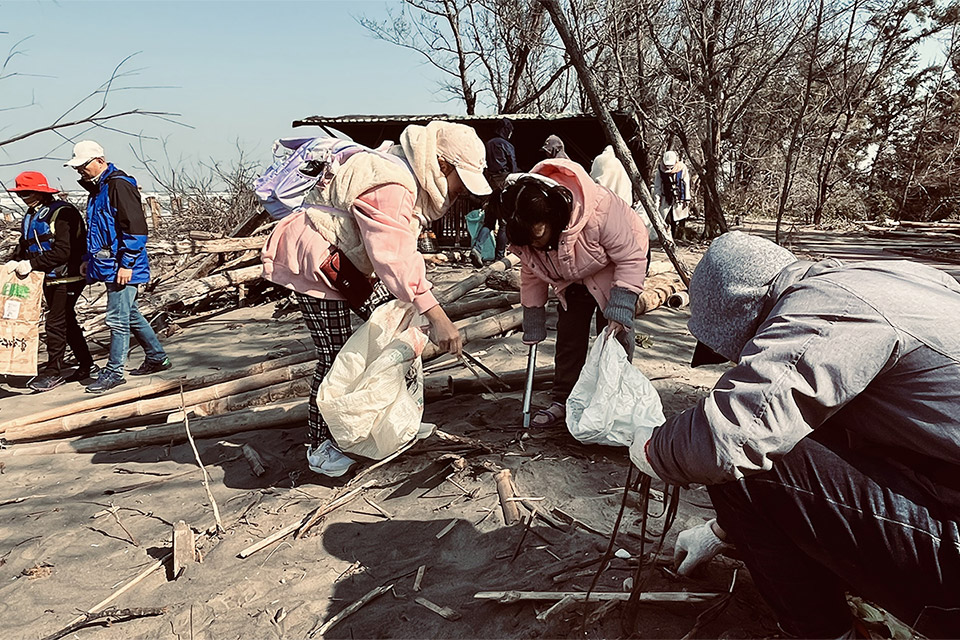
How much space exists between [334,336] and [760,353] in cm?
231

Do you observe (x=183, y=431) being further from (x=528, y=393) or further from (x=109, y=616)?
(x=528, y=393)

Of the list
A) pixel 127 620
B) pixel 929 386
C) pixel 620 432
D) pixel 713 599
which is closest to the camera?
pixel 929 386

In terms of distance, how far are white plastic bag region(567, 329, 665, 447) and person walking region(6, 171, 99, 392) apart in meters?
4.88

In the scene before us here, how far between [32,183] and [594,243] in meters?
5.05

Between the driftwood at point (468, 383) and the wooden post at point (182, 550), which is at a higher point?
the driftwood at point (468, 383)

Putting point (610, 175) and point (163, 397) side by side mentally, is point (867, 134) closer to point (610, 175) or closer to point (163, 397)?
point (610, 175)

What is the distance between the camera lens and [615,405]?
3336mm

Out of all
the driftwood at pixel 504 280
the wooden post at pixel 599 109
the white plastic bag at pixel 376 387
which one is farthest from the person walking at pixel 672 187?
the white plastic bag at pixel 376 387

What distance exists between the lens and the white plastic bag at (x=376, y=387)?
311 centimetres

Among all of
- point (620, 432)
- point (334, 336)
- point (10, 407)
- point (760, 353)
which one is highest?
point (760, 353)

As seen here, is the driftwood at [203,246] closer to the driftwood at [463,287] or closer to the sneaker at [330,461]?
the driftwood at [463,287]

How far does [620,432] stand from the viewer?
3.35m

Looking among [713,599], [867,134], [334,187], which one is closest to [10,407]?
[334,187]

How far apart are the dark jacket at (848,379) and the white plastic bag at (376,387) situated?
1756 millimetres
